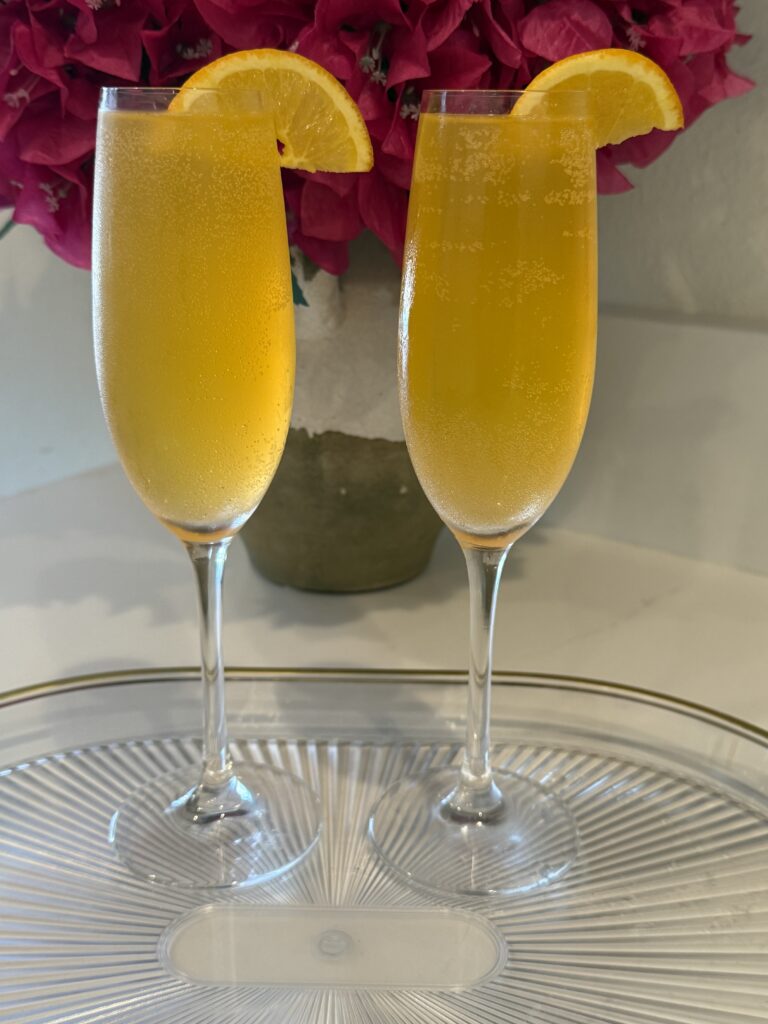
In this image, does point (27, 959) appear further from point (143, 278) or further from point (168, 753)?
point (143, 278)

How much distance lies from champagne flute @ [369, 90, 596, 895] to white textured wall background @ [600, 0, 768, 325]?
1.28 feet

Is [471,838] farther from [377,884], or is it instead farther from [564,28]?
[564,28]

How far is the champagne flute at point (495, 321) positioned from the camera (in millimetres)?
551

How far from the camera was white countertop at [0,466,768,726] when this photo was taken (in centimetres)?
82

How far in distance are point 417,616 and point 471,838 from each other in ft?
0.85

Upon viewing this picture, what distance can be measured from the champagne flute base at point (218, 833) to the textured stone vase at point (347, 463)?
0.23 m

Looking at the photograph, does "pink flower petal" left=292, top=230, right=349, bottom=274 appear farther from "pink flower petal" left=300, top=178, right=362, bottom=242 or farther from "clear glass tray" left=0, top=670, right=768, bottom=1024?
"clear glass tray" left=0, top=670, right=768, bottom=1024

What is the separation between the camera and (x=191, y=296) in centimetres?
56

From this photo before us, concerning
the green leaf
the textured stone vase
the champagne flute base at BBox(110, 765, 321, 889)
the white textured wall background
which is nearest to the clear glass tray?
the champagne flute base at BBox(110, 765, 321, 889)

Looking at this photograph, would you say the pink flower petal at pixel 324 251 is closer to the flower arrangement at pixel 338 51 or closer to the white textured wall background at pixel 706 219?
the flower arrangement at pixel 338 51

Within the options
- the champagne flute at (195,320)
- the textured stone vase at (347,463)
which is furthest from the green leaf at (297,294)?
the champagne flute at (195,320)

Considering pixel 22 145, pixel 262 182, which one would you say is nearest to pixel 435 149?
pixel 262 182

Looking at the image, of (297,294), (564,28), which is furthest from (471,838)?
(564,28)

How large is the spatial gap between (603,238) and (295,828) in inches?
24.1
